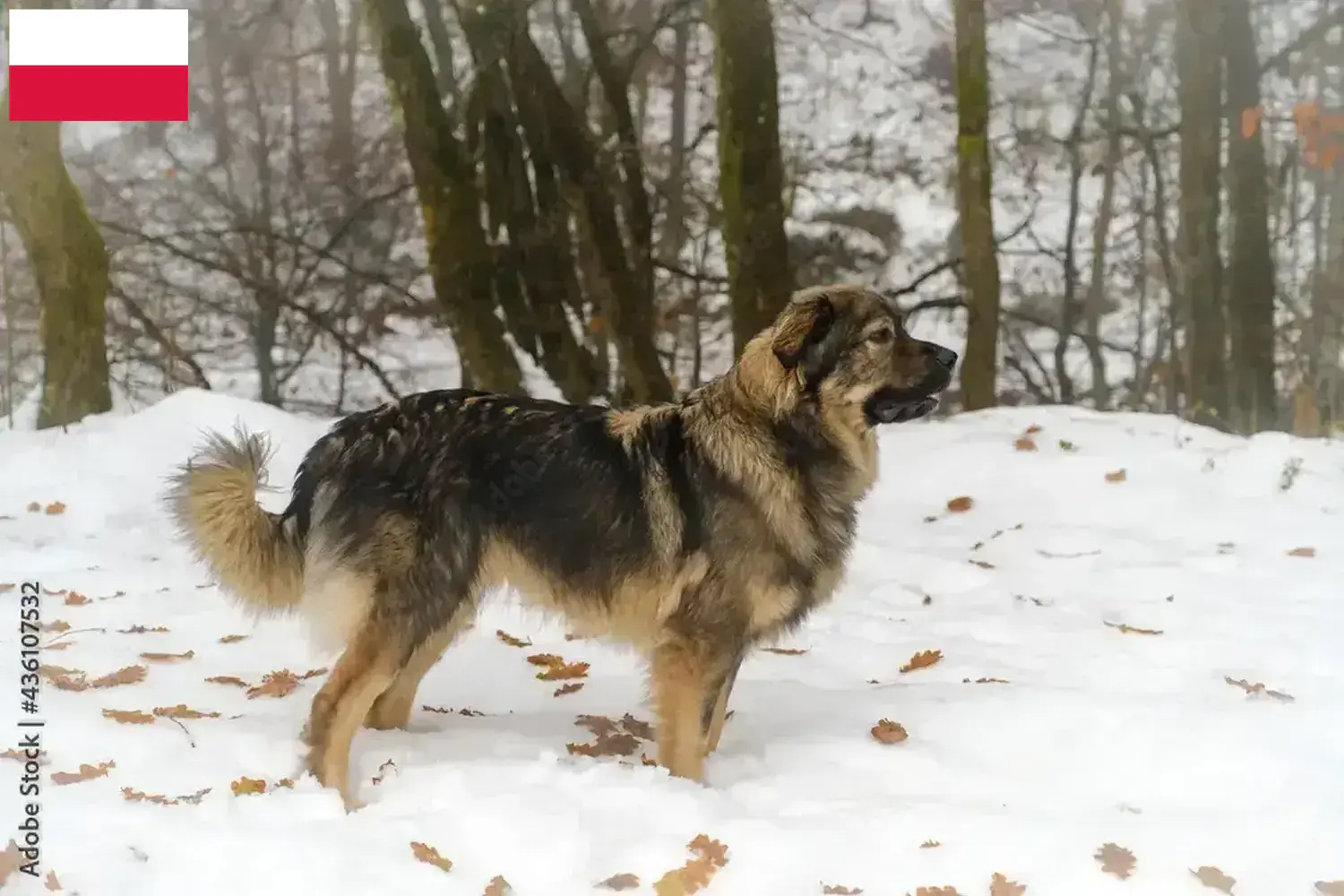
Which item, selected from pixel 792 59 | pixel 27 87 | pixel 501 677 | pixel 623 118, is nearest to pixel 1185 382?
pixel 792 59

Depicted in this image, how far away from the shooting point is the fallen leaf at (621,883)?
2.16 m

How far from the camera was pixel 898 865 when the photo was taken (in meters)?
2.25

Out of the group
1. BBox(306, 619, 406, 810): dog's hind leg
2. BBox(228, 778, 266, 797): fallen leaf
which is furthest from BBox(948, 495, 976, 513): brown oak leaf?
BBox(228, 778, 266, 797): fallen leaf

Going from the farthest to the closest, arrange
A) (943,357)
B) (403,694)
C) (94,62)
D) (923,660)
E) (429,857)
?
1. (923,660)
2. (403,694)
3. (943,357)
4. (94,62)
5. (429,857)

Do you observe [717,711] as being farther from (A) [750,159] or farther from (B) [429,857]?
(A) [750,159]

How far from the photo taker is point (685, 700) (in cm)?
285

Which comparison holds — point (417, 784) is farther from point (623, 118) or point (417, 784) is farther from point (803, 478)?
point (623, 118)

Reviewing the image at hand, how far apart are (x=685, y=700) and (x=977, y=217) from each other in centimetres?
442

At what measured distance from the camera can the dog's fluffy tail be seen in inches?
111

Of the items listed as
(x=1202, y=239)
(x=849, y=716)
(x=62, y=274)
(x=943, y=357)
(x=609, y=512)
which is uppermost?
(x=1202, y=239)

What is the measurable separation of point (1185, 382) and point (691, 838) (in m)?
4.77

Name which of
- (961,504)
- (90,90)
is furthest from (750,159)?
(90,90)

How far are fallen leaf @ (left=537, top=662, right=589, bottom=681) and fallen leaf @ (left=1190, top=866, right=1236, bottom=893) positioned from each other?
2213 mm

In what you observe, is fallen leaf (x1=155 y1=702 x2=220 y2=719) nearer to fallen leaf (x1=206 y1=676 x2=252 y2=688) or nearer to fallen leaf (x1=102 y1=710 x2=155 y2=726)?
fallen leaf (x1=102 y1=710 x2=155 y2=726)
